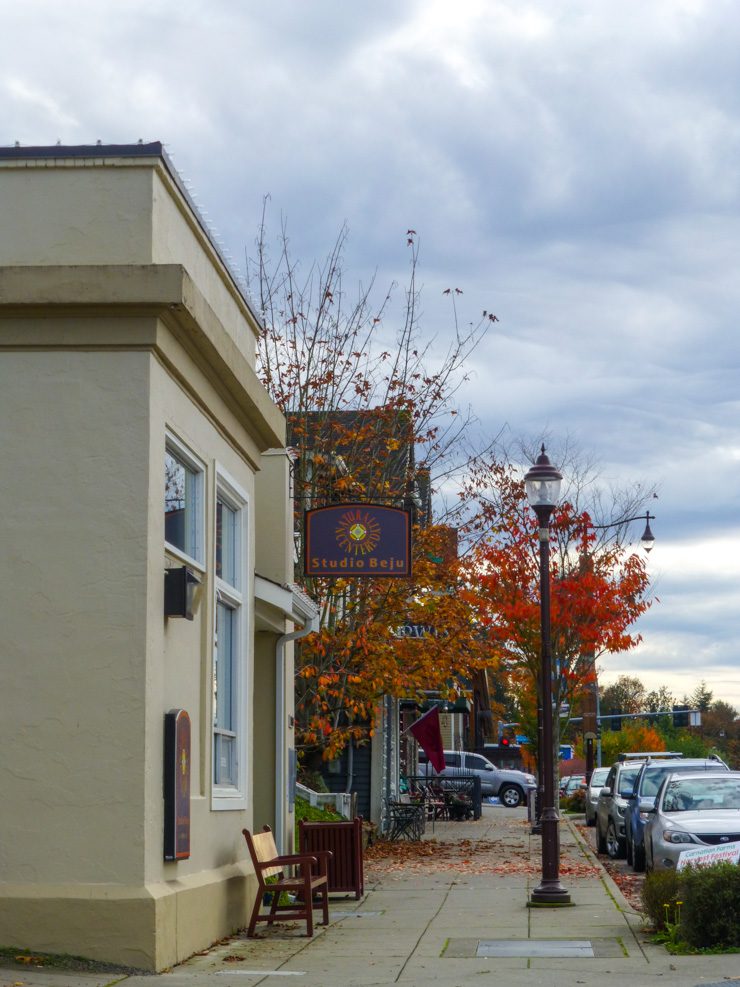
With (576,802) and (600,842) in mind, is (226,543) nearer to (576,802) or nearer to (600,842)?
(600,842)

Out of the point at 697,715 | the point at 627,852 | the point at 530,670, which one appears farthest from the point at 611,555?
the point at 697,715

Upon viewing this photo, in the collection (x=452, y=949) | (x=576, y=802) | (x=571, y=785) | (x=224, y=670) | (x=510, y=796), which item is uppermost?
(x=224, y=670)

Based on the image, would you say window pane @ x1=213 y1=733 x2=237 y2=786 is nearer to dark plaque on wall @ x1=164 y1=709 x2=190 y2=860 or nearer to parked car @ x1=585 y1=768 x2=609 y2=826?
dark plaque on wall @ x1=164 y1=709 x2=190 y2=860

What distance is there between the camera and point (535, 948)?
10992 mm

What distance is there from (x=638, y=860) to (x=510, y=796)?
85.7 ft

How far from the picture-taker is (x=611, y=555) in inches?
1150

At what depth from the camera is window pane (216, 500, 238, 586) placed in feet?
41.5

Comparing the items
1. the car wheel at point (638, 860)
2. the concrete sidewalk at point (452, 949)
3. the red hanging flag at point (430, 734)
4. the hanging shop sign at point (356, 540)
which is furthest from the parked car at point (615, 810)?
the hanging shop sign at point (356, 540)

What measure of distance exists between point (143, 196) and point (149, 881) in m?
5.01

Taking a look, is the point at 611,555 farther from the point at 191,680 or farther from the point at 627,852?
the point at 191,680

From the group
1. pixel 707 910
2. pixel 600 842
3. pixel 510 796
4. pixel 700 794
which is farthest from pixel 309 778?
pixel 510 796

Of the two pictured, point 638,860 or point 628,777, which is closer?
point 638,860

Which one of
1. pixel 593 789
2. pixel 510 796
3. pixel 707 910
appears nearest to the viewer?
pixel 707 910

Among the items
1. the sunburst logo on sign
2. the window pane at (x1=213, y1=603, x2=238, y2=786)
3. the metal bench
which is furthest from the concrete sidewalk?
the metal bench
